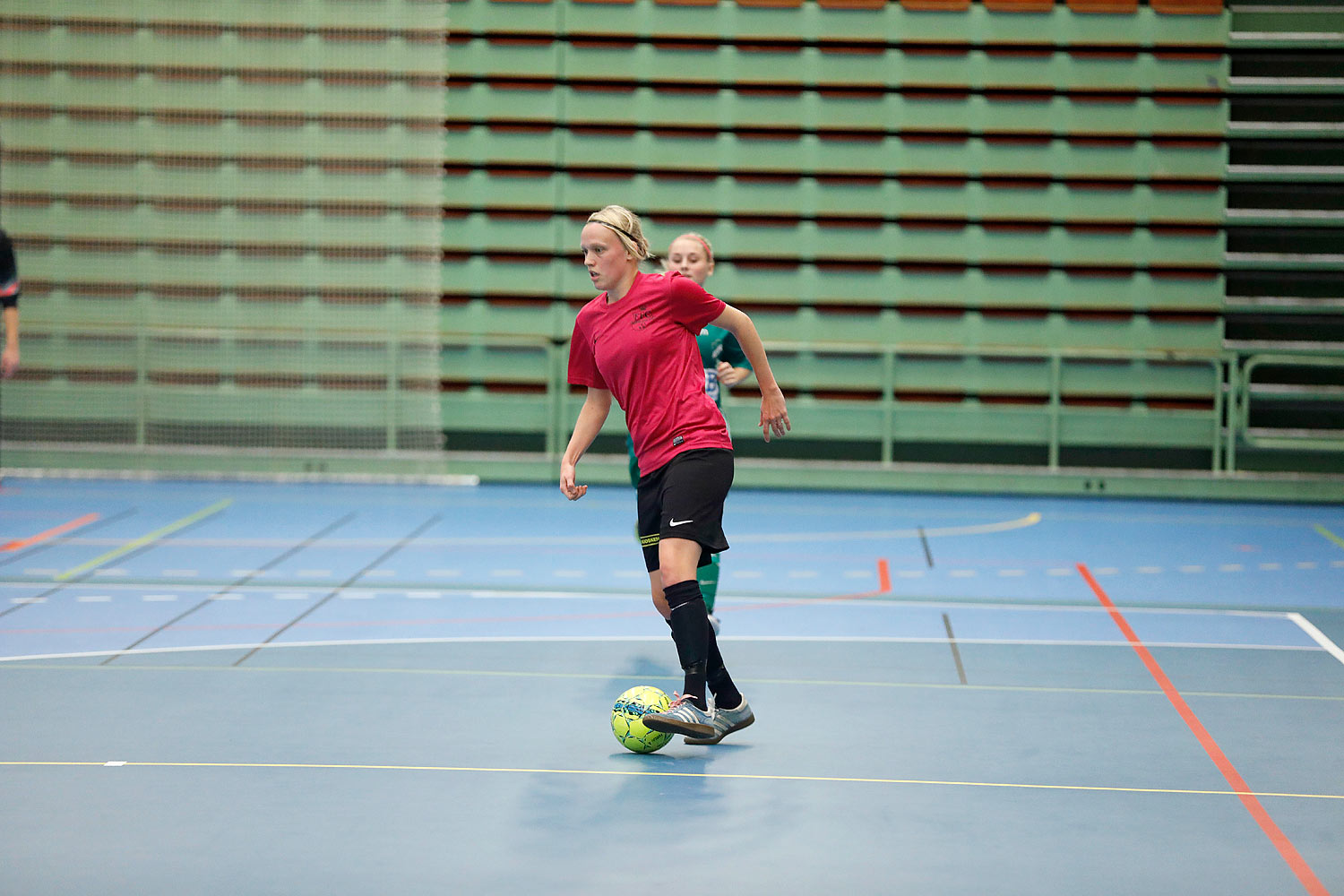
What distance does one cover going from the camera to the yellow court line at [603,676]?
4961mm

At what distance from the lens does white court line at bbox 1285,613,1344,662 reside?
5.67m

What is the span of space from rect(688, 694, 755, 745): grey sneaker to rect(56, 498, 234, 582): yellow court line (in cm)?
401

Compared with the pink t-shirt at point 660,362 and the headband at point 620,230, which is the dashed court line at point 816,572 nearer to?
the pink t-shirt at point 660,362

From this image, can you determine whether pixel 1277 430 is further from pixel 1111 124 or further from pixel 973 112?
pixel 973 112

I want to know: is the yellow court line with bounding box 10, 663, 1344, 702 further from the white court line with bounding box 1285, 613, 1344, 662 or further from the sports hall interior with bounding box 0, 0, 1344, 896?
the sports hall interior with bounding box 0, 0, 1344, 896

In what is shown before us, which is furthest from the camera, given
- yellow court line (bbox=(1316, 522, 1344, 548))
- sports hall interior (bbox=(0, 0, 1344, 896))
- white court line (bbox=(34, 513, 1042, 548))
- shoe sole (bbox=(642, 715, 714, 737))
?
sports hall interior (bbox=(0, 0, 1344, 896))

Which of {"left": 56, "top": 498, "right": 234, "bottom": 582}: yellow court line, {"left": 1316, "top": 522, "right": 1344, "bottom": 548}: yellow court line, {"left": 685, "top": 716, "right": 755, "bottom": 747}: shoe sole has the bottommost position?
{"left": 685, "top": 716, "right": 755, "bottom": 747}: shoe sole

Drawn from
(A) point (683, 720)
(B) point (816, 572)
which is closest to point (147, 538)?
(B) point (816, 572)

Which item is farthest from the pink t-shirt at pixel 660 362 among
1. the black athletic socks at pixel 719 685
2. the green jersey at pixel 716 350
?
the green jersey at pixel 716 350

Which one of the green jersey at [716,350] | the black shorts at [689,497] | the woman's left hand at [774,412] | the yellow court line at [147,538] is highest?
the green jersey at [716,350]

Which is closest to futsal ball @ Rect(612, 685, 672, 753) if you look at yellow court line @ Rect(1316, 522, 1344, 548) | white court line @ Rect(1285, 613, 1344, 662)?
white court line @ Rect(1285, 613, 1344, 662)

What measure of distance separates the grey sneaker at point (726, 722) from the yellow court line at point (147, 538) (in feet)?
13.1

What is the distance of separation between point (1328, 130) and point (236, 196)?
8.73 meters

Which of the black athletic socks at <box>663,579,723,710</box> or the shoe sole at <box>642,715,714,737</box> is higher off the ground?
the black athletic socks at <box>663,579,723,710</box>
